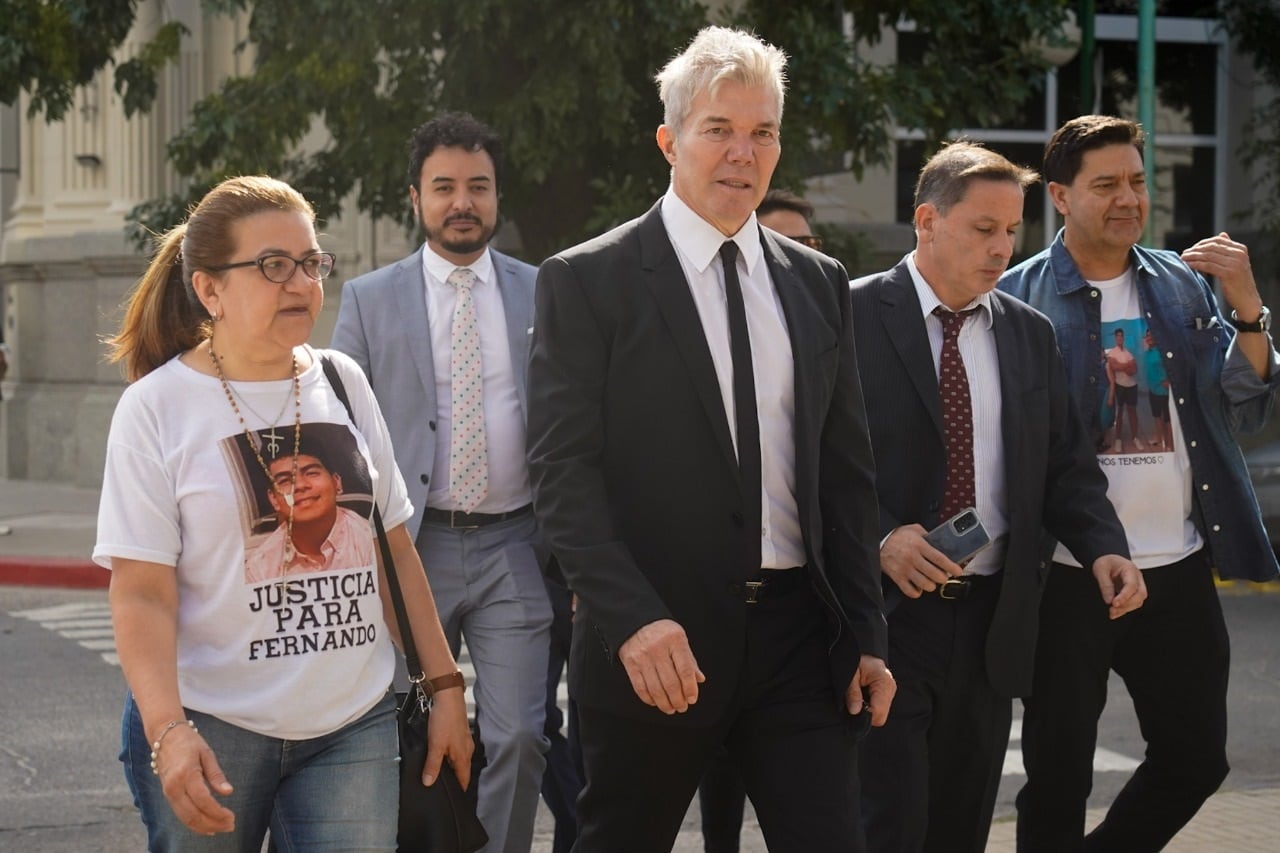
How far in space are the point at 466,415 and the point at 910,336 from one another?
4.06 ft

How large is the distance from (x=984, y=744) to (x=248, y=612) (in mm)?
1995

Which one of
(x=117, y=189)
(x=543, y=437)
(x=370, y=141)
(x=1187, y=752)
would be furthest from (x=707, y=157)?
(x=117, y=189)

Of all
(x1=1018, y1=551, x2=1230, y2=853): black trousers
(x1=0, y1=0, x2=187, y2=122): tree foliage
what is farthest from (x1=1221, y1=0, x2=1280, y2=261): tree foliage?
(x1=1018, y1=551, x2=1230, y2=853): black trousers

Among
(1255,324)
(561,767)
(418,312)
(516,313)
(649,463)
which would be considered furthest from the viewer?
(561,767)

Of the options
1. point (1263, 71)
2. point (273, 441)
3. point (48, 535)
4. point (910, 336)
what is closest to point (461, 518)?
point (910, 336)

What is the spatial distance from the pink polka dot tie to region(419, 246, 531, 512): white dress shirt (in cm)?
2

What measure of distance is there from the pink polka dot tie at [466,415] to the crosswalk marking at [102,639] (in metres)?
3.01

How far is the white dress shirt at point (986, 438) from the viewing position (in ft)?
14.7

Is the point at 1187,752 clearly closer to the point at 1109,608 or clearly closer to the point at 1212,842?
the point at 1109,608

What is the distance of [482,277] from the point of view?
5.19m

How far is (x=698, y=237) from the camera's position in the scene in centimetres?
364

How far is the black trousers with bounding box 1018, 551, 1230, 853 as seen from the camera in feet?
Answer: 15.3

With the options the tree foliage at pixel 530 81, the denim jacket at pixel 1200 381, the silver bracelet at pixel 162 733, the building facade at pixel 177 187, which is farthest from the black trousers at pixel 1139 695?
the building facade at pixel 177 187

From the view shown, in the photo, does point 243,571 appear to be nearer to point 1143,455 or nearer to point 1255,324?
point 1143,455
